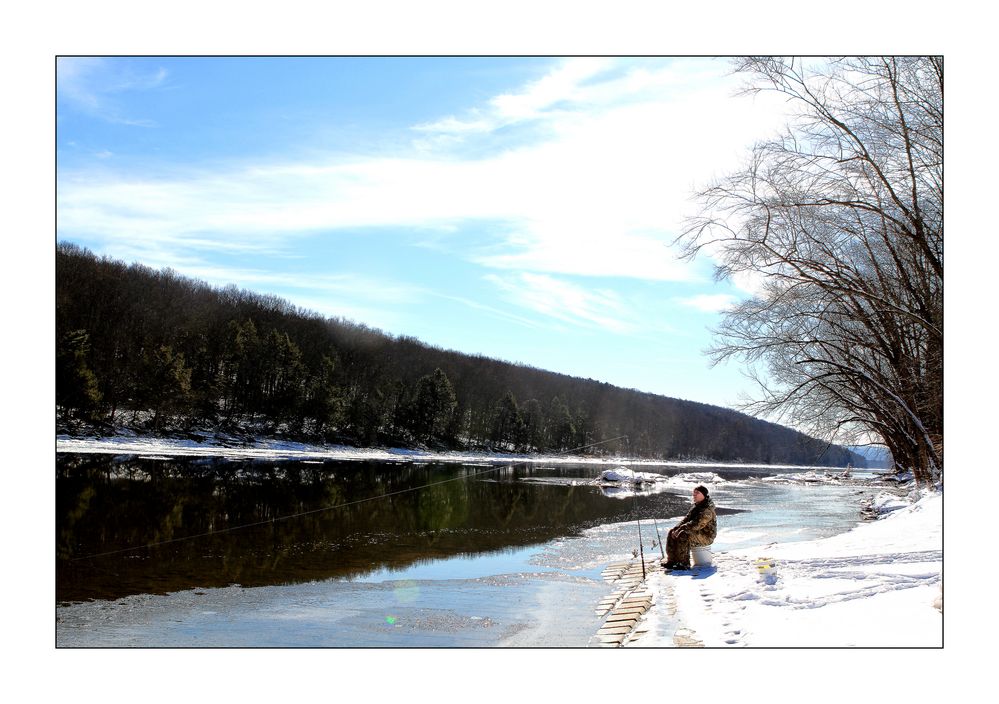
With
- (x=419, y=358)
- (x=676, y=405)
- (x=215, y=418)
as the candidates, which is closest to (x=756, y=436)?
(x=676, y=405)

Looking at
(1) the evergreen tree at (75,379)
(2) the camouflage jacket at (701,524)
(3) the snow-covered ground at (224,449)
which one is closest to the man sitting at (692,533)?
(2) the camouflage jacket at (701,524)

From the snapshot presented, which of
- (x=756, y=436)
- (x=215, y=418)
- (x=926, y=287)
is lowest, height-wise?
(x=756, y=436)

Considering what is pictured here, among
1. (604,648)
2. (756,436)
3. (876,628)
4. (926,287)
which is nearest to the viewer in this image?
(876,628)

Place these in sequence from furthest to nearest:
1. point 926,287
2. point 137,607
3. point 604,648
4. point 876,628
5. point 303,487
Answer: point 303,487
point 926,287
point 137,607
point 604,648
point 876,628

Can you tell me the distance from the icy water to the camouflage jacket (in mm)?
1768

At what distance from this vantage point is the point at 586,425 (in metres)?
122

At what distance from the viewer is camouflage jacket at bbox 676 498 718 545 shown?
38.0 ft

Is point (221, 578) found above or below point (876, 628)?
below

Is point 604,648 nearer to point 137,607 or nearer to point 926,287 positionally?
point 137,607

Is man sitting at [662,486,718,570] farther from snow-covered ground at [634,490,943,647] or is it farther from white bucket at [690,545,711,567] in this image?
snow-covered ground at [634,490,943,647]

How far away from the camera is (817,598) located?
26.6 feet

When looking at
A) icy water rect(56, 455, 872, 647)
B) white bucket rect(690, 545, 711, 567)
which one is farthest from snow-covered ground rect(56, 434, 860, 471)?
white bucket rect(690, 545, 711, 567)

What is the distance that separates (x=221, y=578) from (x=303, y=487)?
19.0 meters
